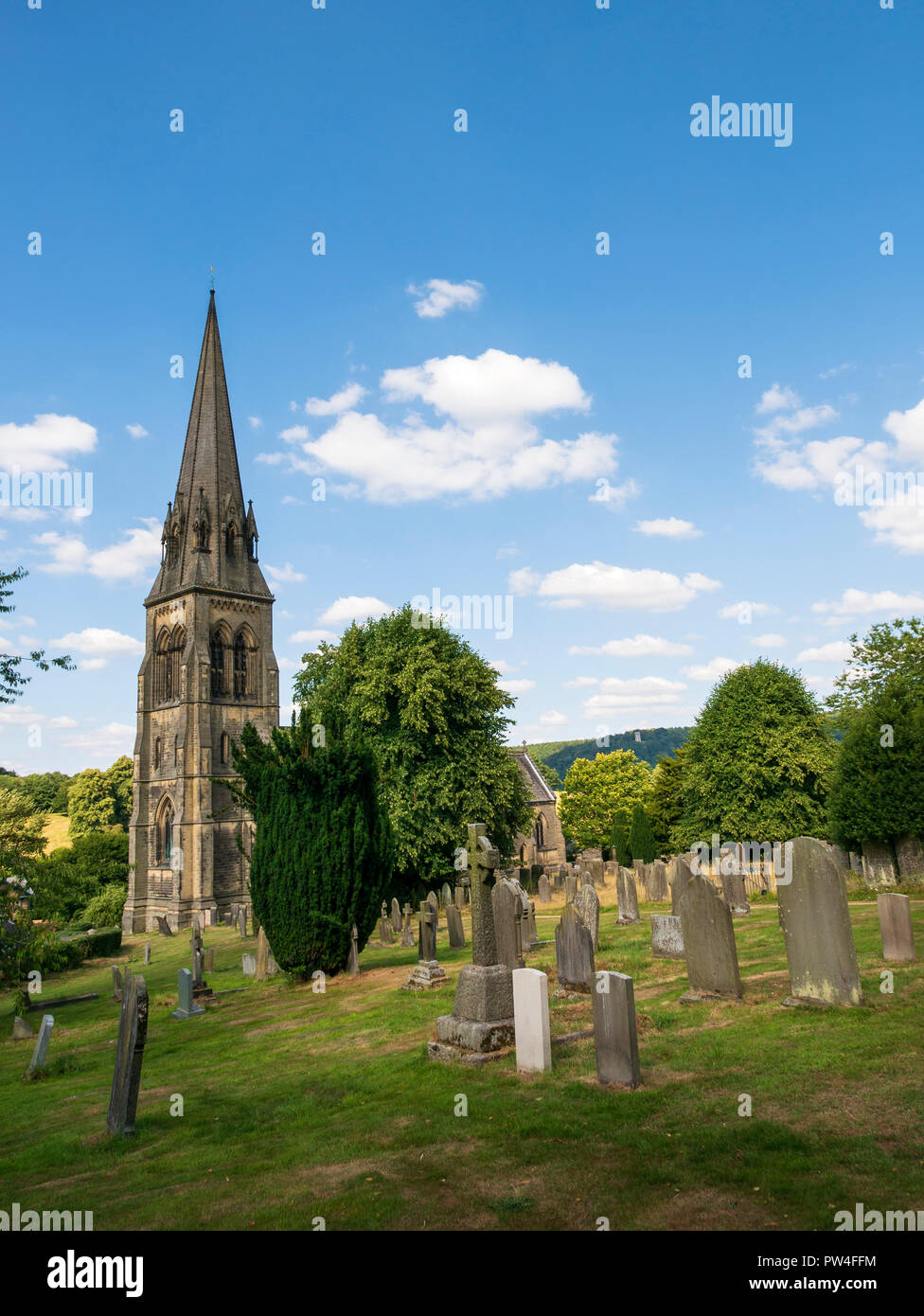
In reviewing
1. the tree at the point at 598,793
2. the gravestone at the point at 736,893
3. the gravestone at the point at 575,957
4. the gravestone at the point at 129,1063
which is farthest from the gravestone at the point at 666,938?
the tree at the point at 598,793

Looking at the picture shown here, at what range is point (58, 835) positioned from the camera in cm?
7869

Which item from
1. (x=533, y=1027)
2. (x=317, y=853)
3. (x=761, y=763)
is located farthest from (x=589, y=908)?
(x=761, y=763)

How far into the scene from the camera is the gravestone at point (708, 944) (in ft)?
33.8

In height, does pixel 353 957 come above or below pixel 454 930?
above

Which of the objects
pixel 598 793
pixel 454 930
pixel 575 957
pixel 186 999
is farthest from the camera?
pixel 598 793

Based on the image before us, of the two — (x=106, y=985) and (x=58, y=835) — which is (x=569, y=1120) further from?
(x=58, y=835)

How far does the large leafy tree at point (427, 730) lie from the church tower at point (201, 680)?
18244mm

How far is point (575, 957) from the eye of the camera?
11750mm

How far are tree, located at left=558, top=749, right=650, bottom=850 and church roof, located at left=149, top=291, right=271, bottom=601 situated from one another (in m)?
30.4

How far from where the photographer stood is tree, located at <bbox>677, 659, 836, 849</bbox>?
105 feet

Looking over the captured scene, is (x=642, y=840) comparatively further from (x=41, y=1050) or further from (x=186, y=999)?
(x=41, y=1050)

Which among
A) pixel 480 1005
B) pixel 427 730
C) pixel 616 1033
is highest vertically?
pixel 427 730

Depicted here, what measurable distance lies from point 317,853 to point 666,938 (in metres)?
7.18

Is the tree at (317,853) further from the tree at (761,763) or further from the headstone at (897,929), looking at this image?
the tree at (761,763)
